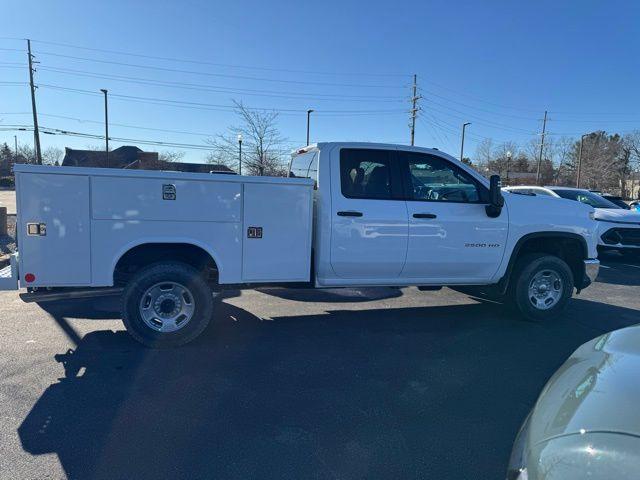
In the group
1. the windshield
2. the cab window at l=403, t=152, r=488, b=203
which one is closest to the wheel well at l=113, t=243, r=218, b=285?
the cab window at l=403, t=152, r=488, b=203

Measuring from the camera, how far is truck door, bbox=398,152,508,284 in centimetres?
536

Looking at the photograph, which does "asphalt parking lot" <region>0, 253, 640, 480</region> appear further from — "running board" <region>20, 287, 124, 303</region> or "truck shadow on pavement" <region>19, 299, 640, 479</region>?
"running board" <region>20, 287, 124, 303</region>

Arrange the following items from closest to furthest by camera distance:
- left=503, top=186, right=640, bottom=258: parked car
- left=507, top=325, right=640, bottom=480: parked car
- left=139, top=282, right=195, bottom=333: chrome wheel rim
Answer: left=507, top=325, right=640, bottom=480: parked car < left=139, top=282, right=195, bottom=333: chrome wheel rim < left=503, top=186, right=640, bottom=258: parked car

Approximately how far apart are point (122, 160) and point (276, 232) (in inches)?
2246

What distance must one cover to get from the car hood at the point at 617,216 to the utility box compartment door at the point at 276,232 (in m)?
9.13

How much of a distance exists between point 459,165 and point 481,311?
7.12ft

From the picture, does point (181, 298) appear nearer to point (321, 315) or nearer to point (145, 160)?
point (321, 315)

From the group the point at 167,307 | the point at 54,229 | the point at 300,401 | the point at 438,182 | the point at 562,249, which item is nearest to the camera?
the point at 300,401

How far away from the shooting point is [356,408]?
3623 millimetres

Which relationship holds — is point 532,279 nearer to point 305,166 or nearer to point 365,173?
point 365,173

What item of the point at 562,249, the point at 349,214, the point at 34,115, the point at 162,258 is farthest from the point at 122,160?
the point at 562,249

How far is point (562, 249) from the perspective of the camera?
20.5ft

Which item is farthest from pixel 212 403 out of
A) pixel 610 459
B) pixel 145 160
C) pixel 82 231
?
pixel 145 160

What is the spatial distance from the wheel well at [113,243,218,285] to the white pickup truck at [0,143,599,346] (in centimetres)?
1
